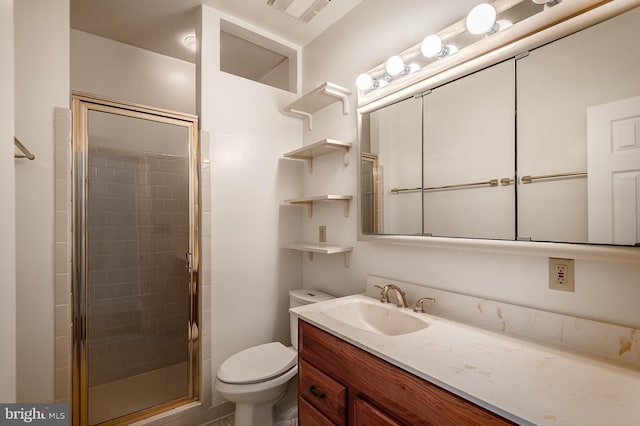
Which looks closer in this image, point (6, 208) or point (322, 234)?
point (6, 208)

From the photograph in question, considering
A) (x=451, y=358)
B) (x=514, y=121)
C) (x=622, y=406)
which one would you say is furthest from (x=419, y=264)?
(x=622, y=406)

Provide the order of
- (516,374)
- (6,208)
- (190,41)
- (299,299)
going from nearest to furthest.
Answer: (6,208)
(516,374)
(299,299)
(190,41)

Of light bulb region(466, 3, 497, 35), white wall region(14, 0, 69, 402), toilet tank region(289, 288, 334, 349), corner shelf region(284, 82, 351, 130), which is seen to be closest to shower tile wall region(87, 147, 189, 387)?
white wall region(14, 0, 69, 402)

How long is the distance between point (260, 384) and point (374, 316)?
68cm

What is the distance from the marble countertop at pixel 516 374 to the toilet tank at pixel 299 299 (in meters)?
0.78

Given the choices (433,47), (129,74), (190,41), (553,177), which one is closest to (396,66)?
(433,47)

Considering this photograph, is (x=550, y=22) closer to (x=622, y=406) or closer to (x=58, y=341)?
(x=622, y=406)

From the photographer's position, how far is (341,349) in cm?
119

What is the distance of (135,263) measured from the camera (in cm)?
182

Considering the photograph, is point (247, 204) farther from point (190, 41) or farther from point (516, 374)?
point (516, 374)

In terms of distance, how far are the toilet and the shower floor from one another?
440 mm

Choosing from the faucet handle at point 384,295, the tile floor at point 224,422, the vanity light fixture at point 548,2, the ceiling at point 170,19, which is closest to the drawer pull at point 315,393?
the faucet handle at point 384,295

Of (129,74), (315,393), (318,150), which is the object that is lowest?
(315,393)

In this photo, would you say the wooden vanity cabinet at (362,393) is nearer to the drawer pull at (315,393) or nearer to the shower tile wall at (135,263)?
the drawer pull at (315,393)
